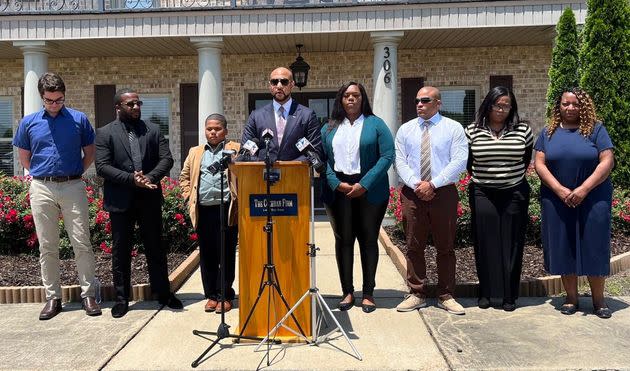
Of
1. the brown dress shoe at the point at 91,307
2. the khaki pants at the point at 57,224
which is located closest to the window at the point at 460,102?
the khaki pants at the point at 57,224

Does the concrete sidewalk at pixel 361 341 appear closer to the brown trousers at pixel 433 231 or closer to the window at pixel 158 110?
the brown trousers at pixel 433 231

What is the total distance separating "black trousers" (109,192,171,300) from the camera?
15.9ft

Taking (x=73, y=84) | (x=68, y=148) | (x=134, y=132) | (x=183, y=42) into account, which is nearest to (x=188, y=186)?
(x=134, y=132)

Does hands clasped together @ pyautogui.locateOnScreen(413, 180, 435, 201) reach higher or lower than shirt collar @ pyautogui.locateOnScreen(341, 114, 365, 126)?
lower

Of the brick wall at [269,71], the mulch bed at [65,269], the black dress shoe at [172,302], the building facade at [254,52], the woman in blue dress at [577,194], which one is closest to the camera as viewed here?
the woman in blue dress at [577,194]

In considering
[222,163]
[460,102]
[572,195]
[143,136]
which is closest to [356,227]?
[222,163]

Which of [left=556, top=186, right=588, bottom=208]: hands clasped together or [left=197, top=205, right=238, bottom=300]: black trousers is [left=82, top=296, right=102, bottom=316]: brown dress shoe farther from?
[left=556, top=186, right=588, bottom=208]: hands clasped together

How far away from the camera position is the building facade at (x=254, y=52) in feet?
31.3

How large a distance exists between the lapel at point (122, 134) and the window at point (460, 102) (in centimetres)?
798

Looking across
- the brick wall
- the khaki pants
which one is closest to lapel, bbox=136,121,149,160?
the khaki pants

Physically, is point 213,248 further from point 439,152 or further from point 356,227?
point 439,152

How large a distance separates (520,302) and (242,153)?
9.51ft

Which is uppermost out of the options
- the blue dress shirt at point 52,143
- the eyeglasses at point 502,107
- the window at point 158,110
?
the window at point 158,110

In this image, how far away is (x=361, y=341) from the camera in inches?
161
